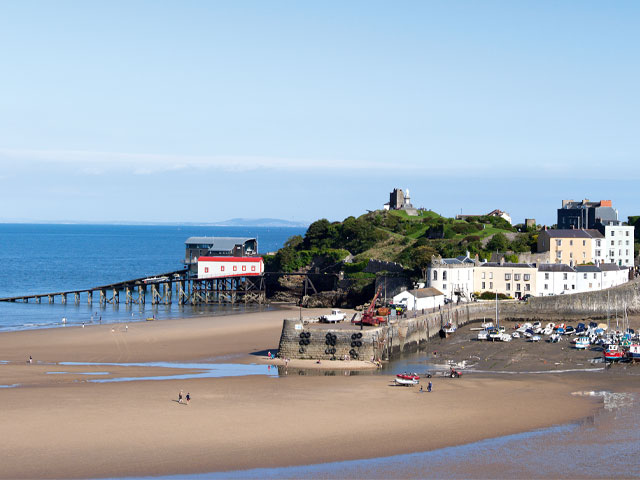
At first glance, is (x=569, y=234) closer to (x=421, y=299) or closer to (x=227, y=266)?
(x=421, y=299)

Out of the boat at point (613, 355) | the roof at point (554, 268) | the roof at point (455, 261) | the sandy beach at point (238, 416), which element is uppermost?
the roof at point (455, 261)

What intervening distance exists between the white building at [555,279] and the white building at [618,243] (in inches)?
574

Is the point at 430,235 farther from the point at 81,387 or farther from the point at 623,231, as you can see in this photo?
the point at 81,387

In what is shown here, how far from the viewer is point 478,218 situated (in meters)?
116

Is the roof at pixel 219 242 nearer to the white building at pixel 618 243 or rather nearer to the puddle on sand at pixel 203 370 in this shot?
the white building at pixel 618 243

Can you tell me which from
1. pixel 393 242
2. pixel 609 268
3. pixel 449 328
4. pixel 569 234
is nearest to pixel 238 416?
pixel 449 328

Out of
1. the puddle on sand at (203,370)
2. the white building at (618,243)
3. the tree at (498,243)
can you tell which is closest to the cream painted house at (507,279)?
the tree at (498,243)

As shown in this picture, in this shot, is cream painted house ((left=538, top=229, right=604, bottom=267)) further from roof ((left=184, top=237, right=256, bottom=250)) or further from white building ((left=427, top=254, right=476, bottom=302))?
roof ((left=184, top=237, right=256, bottom=250))

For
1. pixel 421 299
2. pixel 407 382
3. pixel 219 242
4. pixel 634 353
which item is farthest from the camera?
pixel 219 242

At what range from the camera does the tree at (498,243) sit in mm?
91438

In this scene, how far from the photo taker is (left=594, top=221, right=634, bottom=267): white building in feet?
298

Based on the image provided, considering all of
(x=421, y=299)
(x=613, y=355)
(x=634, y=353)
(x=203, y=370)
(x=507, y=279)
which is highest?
(x=507, y=279)

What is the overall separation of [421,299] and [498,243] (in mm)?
26042

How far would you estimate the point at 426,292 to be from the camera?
7038 cm
